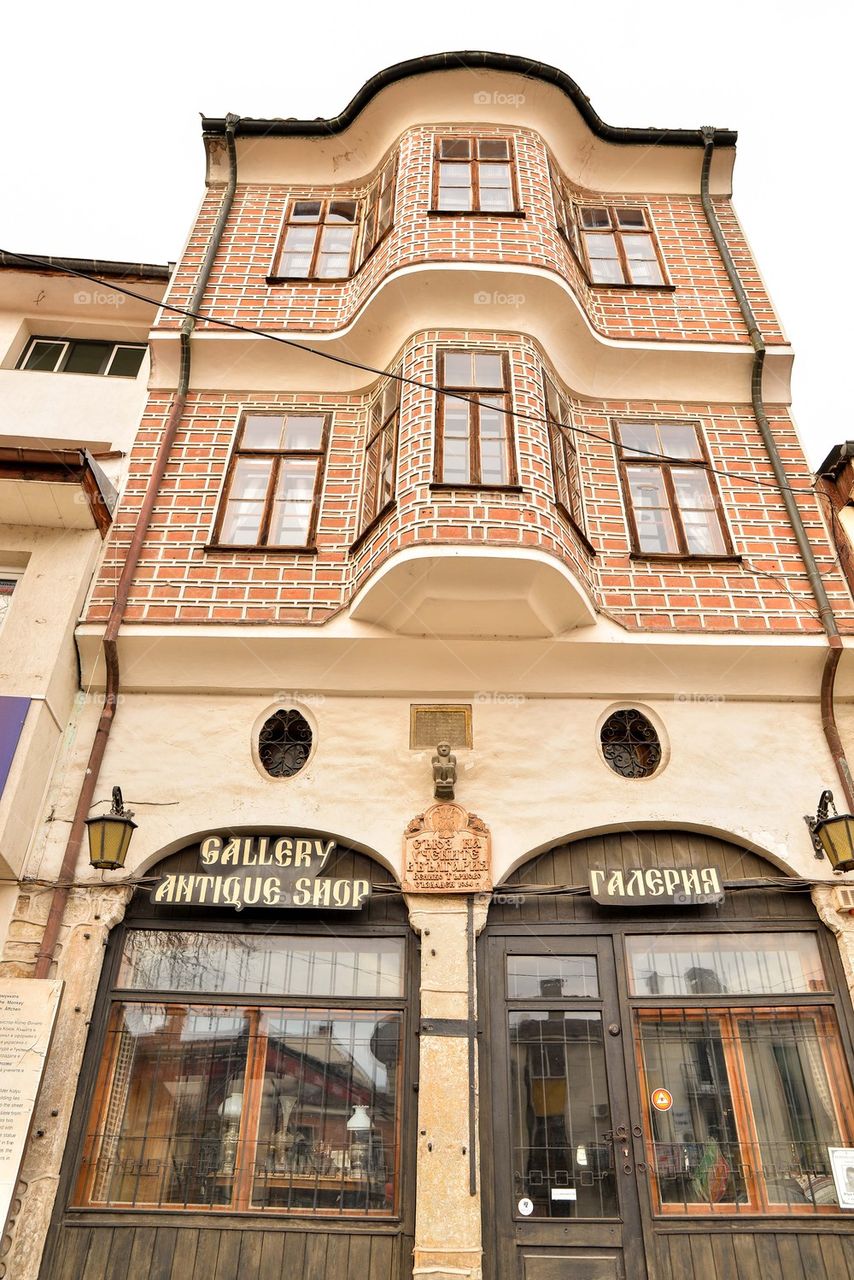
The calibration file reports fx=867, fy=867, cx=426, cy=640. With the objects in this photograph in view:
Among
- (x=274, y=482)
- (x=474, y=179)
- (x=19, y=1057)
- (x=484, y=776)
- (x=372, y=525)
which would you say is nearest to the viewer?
(x=19, y=1057)

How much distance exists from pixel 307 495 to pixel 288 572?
43.2 inches

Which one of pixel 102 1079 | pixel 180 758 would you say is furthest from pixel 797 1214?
pixel 180 758

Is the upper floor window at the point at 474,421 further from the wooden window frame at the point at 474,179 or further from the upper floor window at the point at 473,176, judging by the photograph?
the upper floor window at the point at 473,176

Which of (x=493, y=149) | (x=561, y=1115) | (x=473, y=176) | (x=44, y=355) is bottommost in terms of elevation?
(x=561, y=1115)

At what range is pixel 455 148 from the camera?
10.9 meters

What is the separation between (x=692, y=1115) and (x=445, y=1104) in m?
1.88

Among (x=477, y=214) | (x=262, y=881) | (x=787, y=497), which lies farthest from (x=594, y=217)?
(x=262, y=881)

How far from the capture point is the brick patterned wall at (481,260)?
9.52 m

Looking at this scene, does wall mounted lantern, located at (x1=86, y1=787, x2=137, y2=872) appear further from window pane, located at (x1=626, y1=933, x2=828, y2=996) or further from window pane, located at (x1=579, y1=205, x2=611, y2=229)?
window pane, located at (x1=579, y1=205, x2=611, y2=229)

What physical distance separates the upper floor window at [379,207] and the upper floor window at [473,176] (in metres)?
0.59

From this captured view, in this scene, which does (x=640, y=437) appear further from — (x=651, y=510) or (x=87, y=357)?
(x=87, y=357)

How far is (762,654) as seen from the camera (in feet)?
25.6

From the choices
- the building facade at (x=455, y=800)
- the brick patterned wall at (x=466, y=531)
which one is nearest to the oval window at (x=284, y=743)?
the building facade at (x=455, y=800)

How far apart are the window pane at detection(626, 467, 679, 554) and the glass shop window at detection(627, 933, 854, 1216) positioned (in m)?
3.75
